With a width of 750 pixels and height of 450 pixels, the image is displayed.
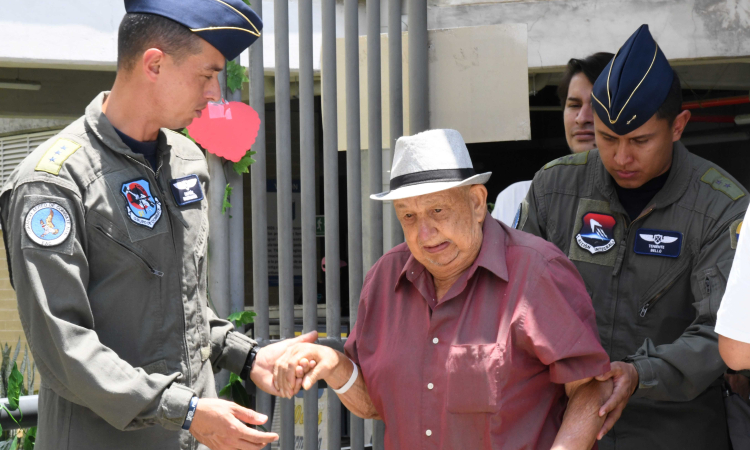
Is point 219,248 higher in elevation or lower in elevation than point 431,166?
lower

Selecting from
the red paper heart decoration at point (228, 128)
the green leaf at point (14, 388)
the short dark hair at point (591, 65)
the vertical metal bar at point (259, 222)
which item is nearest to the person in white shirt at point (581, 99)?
the short dark hair at point (591, 65)

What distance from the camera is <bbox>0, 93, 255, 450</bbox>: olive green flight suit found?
1771 mm

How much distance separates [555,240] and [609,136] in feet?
1.33

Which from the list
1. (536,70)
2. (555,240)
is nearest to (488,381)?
(555,240)

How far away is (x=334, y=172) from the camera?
303 cm

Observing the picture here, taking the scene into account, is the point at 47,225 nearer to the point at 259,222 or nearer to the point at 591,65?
the point at 259,222

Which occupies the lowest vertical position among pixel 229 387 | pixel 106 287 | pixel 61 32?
pixel 229 387

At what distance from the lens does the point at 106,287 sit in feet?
6.25

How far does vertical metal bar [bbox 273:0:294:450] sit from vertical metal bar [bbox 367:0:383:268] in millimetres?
342

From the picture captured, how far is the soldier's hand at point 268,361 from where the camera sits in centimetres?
226

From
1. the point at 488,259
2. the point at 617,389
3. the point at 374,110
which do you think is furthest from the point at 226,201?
the point at 617,389

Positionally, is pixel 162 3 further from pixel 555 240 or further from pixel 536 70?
pixel 536 70

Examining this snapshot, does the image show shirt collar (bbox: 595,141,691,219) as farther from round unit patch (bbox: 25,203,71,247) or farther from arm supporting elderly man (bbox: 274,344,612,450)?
round unit patch (bbox: 25,203,71,247)

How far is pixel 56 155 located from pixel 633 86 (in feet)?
5.77
